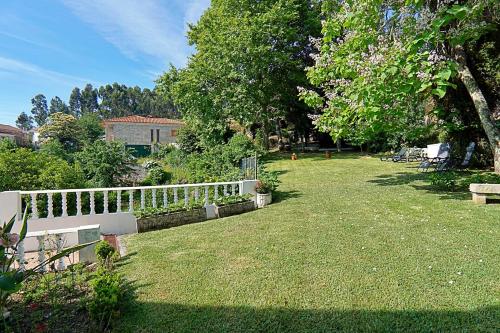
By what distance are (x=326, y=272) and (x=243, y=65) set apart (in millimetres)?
17175

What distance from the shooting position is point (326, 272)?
3.62 m

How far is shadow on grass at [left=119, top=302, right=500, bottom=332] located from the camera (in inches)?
103

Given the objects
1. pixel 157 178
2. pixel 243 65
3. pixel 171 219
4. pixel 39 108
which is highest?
pixel 39 108

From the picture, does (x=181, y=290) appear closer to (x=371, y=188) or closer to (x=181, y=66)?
(x=371, y=188)

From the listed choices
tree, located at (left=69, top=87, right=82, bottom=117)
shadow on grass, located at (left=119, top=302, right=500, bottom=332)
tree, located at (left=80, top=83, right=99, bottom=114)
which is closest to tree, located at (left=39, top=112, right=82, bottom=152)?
shadow on grass, located at (left=119, top=302, right=500, bottom=332)

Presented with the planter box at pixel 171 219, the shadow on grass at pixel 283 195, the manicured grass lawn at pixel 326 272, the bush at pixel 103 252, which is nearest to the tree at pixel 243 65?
the shadow on grass at pixel 283 195

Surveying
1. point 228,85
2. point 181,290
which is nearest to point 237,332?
point 181,290

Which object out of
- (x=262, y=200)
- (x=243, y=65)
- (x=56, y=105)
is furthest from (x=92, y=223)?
(x=56, y=105)

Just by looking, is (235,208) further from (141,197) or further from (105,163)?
(105,163)

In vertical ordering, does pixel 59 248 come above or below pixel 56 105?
below

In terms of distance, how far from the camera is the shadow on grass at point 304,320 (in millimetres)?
2617

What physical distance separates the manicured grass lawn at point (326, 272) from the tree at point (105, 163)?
20.7 ft

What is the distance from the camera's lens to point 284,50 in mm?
20438

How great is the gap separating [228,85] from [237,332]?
1880 centimetres
